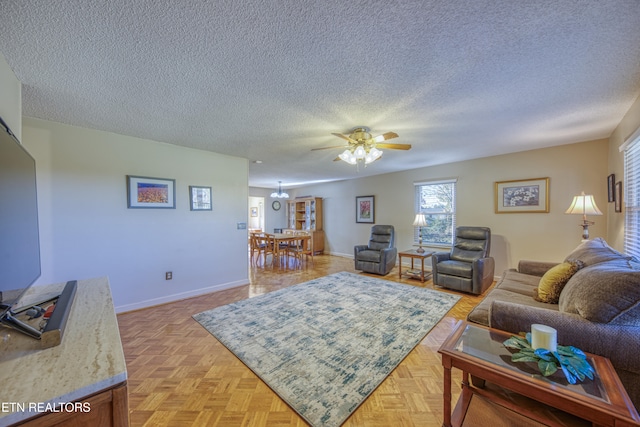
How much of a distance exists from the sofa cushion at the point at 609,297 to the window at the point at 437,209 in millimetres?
3453

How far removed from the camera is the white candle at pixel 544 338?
1195mm

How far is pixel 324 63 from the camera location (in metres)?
1.60

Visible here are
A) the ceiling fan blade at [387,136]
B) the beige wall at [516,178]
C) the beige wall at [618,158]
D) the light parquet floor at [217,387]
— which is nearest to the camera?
the light parquet floor at [217,387]

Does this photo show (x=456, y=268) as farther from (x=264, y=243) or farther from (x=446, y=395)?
(x=264, y=243)

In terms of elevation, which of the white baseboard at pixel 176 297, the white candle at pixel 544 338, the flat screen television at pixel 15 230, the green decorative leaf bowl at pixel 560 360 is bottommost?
the white baseboard at pixel 176 297

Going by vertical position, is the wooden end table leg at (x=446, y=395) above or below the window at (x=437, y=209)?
below

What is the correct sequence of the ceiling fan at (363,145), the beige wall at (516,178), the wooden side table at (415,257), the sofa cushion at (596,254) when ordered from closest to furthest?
the sofa cushion at (596,254)
the ceiling fan at (363,145)
the beige wall at (516,178)
the wooden side table at (415,257)

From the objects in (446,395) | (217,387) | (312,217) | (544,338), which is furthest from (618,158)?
(312,217)

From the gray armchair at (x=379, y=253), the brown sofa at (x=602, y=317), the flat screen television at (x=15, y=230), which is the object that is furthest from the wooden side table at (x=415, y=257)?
the flat screen television at (x=15, y=230)

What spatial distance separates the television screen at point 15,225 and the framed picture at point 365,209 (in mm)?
5629

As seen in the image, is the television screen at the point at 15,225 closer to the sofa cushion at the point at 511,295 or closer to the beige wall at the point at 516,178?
the sofa cushion at the point at 511,295

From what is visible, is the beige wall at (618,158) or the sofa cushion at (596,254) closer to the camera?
the sofa cushion at (596,254)

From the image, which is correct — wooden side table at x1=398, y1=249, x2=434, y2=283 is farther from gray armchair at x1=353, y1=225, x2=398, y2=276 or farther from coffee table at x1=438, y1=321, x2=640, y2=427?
coffee table at x1=438, y1=321, x2=640, y2=427

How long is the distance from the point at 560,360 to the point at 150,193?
4118 millimetres
